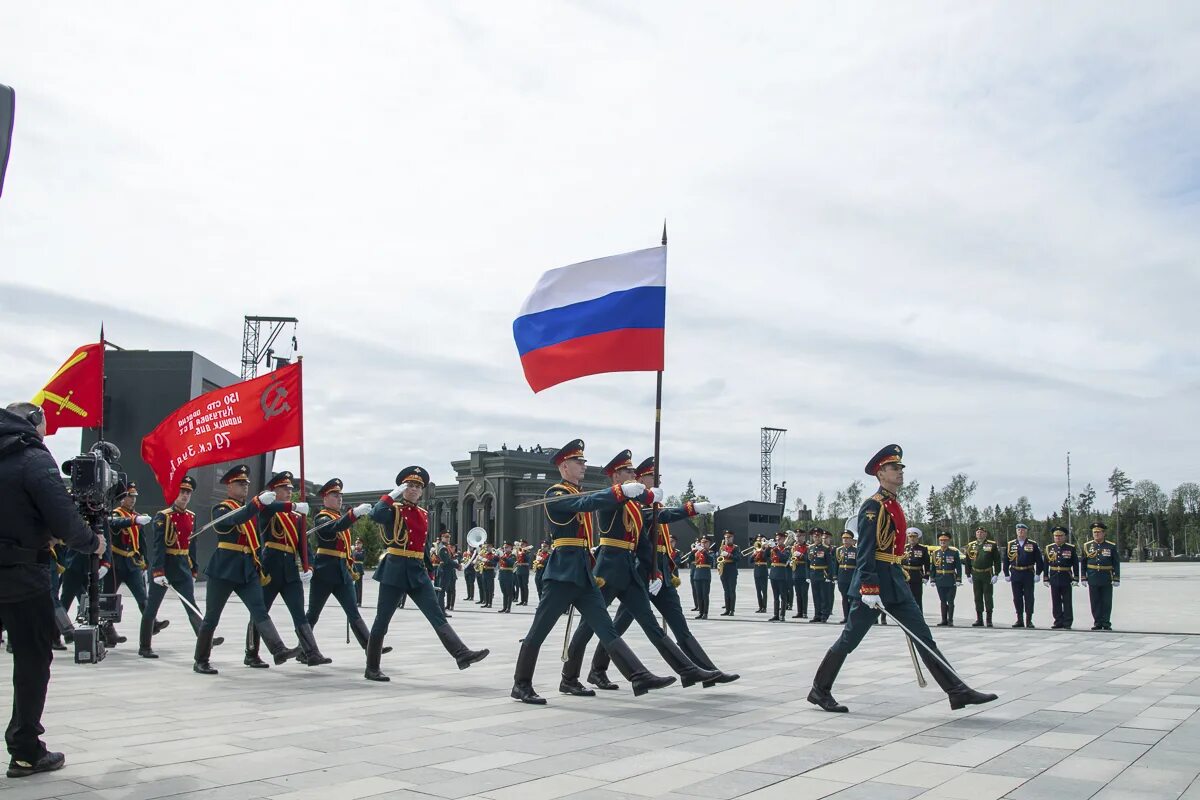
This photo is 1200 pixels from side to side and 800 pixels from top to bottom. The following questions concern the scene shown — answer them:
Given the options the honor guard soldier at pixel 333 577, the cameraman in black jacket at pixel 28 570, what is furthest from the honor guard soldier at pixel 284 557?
the cameraman in black jacket at pixel 28 570

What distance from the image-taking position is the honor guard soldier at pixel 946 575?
18.2 m

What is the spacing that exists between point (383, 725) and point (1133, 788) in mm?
4634

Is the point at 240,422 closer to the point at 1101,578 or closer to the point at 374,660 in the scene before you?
the point at 374,660

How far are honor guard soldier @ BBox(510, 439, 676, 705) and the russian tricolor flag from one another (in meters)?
1.66

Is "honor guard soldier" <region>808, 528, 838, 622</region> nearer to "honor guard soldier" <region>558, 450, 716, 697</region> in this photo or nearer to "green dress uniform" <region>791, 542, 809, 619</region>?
"green dress uniform" <region>791, 542, 809, 619</region>

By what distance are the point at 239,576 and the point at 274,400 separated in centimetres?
207

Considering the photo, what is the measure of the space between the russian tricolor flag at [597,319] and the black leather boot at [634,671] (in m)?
2.64

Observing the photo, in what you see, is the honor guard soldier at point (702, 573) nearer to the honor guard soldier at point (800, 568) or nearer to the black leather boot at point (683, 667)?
the honor guard soldier at point (800, 568)

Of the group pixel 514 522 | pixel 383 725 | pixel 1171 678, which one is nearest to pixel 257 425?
pixel 383 725

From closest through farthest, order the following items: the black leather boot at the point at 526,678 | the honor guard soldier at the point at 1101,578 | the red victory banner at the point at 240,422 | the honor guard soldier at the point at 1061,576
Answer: the black leather boot at the point at 526,678, the red victory banner at the point at 240,422, the honor guard soldier at the point at 1101,578, the honor guard soldier at the point at 1061,576

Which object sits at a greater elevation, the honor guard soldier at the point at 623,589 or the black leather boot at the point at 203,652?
the honor guard soldier at the point at 623,589

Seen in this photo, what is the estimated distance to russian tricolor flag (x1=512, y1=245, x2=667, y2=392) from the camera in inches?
372

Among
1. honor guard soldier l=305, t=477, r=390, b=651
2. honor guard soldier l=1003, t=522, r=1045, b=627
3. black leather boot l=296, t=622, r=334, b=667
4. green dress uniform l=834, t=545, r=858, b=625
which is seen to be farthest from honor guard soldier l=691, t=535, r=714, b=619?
black leather boot l=296, t=622, r=334, b=667

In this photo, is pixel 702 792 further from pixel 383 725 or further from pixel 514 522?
pixel 514 522
